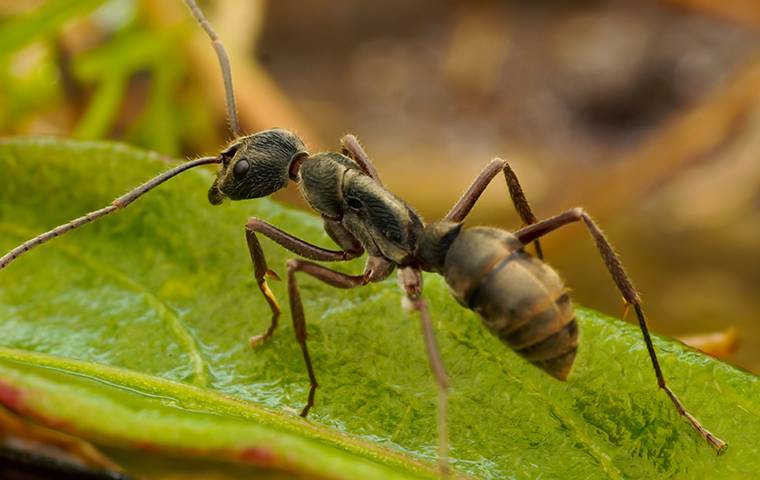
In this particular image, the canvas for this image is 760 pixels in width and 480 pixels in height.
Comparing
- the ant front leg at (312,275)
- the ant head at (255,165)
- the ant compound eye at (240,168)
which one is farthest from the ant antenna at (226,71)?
the ant front leg at (312,275)

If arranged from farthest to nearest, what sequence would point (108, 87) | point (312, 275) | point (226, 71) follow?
point (108, 87) < point (226, 71) < point (312, 275)

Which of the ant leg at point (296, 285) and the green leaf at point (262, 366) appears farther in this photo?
the ant leg at point (296, 285)

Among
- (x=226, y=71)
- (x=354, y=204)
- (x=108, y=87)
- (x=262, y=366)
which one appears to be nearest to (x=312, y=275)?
(x=262, y=366)

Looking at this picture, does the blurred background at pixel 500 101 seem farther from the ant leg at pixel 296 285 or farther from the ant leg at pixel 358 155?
the ant leg at pixel 296 285

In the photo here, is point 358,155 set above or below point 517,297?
above

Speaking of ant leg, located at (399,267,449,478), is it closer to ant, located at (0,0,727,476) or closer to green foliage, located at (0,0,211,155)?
ant, located at (0,0,727,476)

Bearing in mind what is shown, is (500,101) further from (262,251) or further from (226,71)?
(262,251)

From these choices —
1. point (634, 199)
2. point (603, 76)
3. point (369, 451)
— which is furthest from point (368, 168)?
point (603, 76)
